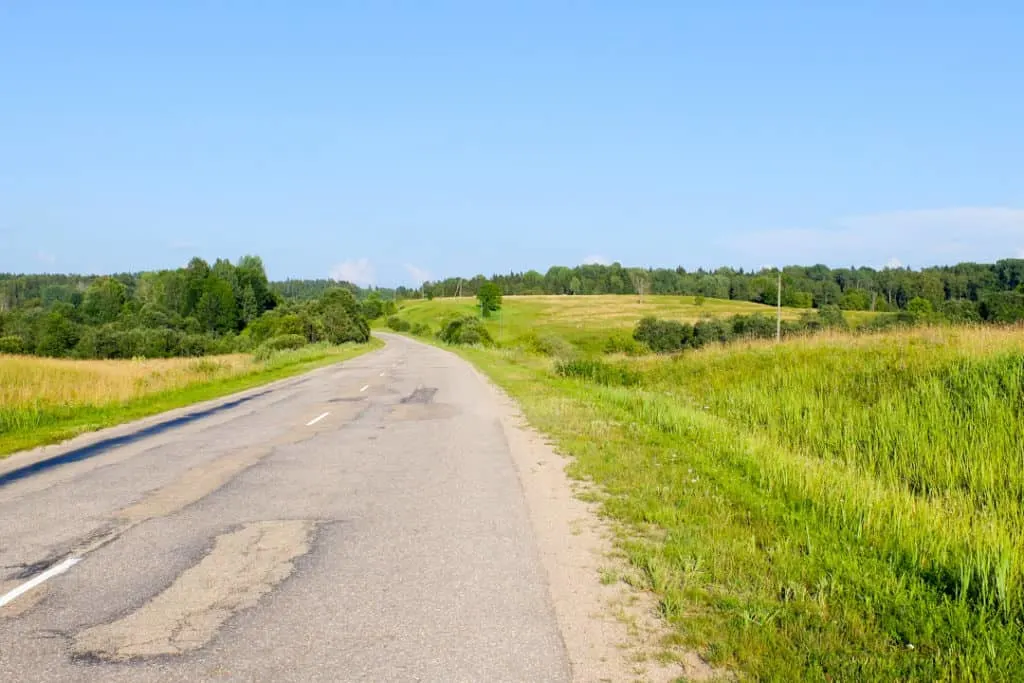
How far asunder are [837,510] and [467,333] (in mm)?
73021

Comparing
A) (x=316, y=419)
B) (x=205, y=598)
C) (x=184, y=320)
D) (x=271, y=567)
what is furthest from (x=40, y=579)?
(x=184, y=320)

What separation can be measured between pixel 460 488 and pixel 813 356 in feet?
59.9

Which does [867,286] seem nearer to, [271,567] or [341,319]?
[341,319]

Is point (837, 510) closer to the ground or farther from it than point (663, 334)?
farther from it

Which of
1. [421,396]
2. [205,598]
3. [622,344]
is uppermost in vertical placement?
[205,598]

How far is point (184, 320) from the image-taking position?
110m

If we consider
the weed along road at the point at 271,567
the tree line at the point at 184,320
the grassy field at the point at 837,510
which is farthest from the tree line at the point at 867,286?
the weed along road at the point at 271,567

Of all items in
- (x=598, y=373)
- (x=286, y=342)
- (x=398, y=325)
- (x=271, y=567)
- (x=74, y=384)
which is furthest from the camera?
(x=398, y=325)

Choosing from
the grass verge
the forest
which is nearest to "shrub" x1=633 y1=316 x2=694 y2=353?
the forest

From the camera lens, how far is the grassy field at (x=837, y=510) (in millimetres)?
4457

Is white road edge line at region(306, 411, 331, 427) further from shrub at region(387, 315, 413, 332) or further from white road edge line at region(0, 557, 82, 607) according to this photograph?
shrub at region(387, 315, 413, 332)

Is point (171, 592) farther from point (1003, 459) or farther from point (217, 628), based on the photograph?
point (1003, 459)

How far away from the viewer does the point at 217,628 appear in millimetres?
4801

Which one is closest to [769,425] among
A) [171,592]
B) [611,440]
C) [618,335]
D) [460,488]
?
[611,440]
